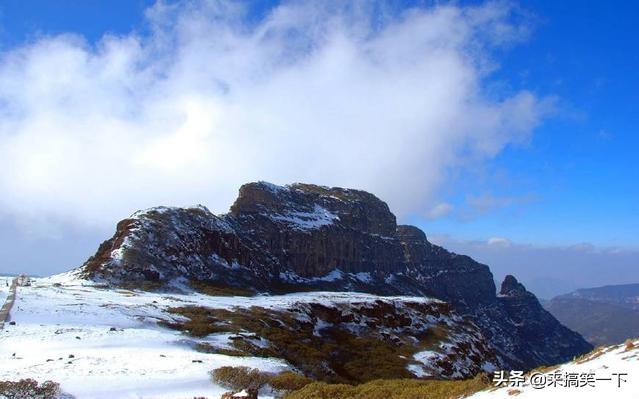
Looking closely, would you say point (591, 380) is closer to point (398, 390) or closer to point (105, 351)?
point (398, 390)

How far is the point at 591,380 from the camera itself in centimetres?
1620

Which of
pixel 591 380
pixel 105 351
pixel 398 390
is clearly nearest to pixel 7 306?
Answer: pixel 105 351

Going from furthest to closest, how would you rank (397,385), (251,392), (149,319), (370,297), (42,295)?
(370,297) → (42,295) → (149,319) → (397,385) → (251,392)

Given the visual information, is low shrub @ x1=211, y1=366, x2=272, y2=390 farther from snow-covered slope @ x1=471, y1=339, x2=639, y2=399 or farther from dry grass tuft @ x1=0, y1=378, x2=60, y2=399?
snow-covered slope @ x1=471, y1=339, x2=639, y2=399

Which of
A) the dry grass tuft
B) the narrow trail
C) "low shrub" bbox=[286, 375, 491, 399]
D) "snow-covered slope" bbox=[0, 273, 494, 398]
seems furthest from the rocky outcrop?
"low shrub" bbox=[286, 375, 491, 399]

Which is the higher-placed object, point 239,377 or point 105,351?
point 105,351

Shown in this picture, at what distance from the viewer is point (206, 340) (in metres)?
50.9

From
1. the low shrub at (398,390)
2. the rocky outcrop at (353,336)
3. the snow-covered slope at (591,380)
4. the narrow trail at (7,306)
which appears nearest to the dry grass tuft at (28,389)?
the low shrub at (398,390)

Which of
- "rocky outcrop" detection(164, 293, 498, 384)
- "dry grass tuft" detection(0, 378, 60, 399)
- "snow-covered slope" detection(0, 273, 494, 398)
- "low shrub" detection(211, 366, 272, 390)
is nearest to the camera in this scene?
A: "dry grass tuft" detection(0, 378, 60, 399)

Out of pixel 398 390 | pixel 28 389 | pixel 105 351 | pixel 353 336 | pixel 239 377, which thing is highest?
pixel 398 390

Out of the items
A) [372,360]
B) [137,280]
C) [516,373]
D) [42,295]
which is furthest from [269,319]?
[516,373]

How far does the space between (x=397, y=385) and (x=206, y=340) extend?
95.4 ft

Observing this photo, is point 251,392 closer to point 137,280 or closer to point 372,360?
point 372,360

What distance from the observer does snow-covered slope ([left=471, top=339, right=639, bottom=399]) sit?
15.0 meters
